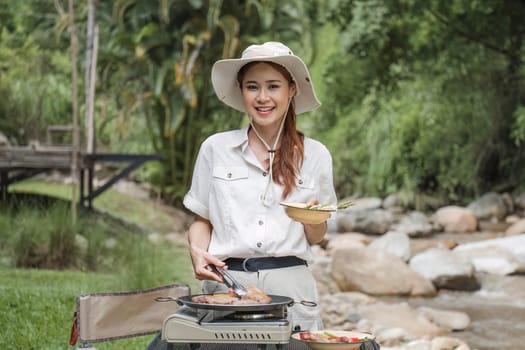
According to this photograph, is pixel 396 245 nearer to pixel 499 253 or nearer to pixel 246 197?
pixel 499 253

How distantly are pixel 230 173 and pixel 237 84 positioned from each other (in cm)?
33

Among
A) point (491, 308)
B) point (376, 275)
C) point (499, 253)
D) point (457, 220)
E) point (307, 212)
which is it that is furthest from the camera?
point (457, 220)

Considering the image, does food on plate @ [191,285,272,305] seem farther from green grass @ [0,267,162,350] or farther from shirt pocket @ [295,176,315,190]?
green grass @ [0,267,162,350]

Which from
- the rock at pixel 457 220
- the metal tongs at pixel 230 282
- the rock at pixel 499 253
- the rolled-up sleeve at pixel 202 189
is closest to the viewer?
the metal tongs at pixel 230 282

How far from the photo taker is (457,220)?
13.5 meters

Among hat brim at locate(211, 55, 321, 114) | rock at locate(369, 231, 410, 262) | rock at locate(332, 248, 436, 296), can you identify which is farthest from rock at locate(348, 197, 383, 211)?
hat brim at locate(211, 55, 321, 114)

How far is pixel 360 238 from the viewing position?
40.9 feet

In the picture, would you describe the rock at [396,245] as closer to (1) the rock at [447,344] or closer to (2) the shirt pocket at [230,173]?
(1) the rock at [447,344]

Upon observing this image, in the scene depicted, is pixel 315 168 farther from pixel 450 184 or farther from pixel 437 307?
pixel 450 184

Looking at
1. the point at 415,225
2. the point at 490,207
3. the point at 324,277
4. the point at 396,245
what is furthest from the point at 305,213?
the point at 490,207

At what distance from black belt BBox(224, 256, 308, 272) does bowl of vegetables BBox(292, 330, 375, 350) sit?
30 centimetres

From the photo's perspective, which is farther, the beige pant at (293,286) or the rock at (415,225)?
the rock at (415,225)

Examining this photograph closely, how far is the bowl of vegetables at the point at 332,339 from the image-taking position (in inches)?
80.4

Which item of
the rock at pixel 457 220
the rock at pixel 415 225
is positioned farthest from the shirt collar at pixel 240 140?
the rock at pixel 457 220
